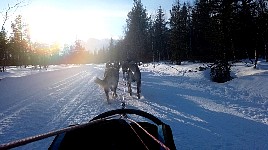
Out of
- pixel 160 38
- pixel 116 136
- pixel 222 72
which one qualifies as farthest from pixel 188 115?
pixel 160 38

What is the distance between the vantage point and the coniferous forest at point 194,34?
2247 centimetres

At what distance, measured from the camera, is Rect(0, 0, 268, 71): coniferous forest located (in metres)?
22.5

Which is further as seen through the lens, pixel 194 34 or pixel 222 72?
pixel 194 34

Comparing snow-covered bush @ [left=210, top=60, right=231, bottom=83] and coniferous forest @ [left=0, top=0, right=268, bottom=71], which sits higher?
coniferous forest @ [left=0, top=0, right=268, bottom=71]

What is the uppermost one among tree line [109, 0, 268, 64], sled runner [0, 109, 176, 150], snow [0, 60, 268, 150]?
tree line [109, 0, 268, 64]

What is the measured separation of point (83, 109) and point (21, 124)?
2604mm

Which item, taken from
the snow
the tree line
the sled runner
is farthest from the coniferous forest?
the sled runner

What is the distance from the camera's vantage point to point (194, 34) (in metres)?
55.5

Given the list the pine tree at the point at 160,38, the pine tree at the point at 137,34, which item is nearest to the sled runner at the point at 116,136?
the pine tree at the point at 137,34

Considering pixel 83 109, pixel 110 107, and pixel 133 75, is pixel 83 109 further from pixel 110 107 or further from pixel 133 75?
pixel 133 75

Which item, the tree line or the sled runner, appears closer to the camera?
the sled runner

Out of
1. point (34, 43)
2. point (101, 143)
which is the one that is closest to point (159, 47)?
point (34, 43)

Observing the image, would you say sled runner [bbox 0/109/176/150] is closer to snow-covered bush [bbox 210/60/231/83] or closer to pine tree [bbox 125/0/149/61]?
snow-covered bush [bbox 210/60/231/83]

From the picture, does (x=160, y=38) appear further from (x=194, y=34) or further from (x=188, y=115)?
(x=188, y=115)
